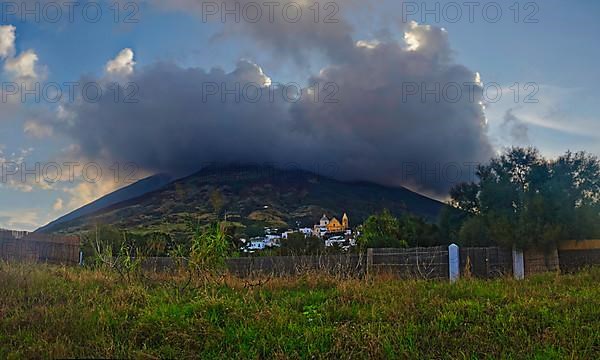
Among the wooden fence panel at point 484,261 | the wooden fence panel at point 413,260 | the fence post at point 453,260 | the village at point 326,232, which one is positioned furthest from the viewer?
the village at point 326,232

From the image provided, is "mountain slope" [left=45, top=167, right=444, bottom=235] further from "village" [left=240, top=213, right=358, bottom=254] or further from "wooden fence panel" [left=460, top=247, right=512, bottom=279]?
"wooden fence panel" [left=460, top=247, right=512, bottom=279]

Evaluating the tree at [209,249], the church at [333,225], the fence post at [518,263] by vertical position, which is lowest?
the fence post at [518,263]

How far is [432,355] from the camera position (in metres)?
5.02

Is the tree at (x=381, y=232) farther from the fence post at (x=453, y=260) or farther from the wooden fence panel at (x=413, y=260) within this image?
the fence post at (x=453, y=260)

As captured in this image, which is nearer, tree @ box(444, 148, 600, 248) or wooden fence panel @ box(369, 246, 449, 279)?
wooden fence panel @ box(369, 246, 449, 279)

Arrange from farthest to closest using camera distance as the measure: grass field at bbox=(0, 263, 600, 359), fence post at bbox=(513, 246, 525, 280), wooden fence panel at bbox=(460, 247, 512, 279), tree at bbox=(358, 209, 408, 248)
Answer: tree at bbox=(358, 209, 408, 248), fence post at bbox=(513, 246, 525, 280), wooden fence panel at bbox=(460, 247, 512, 279), grass field at bbox=(0, 263, 600, 359)

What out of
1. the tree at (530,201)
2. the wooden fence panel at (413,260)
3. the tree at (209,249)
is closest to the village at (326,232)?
the tree at (530,201)

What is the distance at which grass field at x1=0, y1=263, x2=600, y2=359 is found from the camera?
4.99 m

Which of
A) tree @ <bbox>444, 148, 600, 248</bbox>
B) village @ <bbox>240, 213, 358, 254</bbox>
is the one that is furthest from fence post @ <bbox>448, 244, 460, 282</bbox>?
village @ <bbox>240, 213, 358, 254</bbox>

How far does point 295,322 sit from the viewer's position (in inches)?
231

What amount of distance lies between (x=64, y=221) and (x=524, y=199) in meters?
34.4

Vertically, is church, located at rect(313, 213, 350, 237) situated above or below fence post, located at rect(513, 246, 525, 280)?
above

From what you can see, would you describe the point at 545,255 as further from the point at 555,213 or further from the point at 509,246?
the point at 555,213

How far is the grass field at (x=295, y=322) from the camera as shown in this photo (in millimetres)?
4992
